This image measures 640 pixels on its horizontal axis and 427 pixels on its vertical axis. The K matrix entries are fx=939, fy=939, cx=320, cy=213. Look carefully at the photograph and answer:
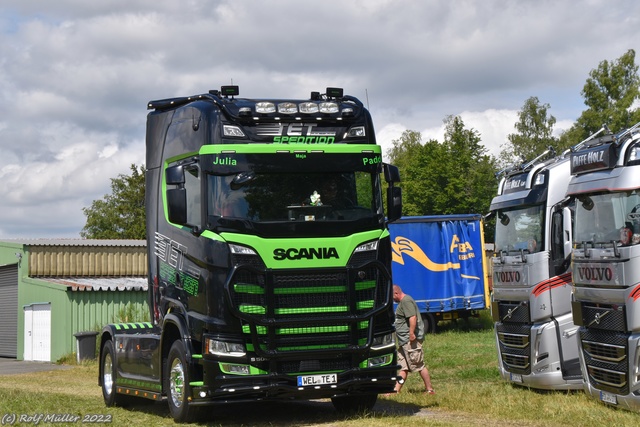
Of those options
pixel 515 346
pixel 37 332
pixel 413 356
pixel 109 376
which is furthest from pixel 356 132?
pixel 37 332

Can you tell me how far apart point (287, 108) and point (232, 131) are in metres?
0.80

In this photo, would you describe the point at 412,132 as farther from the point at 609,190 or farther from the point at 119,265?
the point at 609,190

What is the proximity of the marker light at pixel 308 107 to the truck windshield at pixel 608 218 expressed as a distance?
375 centimetres

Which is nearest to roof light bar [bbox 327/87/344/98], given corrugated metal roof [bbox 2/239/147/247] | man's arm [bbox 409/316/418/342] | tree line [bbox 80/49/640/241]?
man's arm [bbox 409/316/418/342]

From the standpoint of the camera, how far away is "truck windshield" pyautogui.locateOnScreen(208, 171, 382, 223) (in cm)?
1134

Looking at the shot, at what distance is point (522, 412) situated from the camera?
12.1 metres

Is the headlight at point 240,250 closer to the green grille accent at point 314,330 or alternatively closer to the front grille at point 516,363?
the green grille accent at point 314,330

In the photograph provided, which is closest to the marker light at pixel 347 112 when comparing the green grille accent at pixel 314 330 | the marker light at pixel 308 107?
the marker light at pixel 308 107

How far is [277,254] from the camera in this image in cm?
1125

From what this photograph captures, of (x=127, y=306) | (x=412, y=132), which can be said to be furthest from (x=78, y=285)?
(x=412, y=132)

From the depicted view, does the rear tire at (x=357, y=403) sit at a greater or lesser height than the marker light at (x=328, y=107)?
lesser

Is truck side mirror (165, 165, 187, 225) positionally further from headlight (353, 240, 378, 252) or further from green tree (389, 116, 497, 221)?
green tree (389, 116, 497, 221)

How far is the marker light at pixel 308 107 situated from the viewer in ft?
39.2

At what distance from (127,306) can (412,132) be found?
5793 centimetres
